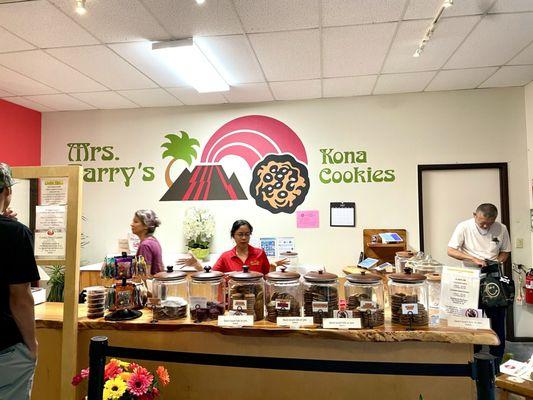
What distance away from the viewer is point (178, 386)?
1.69m

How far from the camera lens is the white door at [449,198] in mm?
4031

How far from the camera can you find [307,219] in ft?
13.9

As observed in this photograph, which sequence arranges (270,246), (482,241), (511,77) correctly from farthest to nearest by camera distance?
(270,246) < (511,77) < (482,241)

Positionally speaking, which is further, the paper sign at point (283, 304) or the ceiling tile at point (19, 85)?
the ceiling tile at point (19, 85)

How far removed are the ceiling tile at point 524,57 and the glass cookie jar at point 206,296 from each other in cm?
324

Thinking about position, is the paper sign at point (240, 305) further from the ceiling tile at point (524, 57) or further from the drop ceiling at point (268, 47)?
the ceiling tile at point (524, 57)

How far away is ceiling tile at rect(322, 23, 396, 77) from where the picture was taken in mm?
2652

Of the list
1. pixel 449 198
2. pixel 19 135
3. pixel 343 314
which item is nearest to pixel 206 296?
pixel 343 314

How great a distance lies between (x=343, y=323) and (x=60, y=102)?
14.5 feet

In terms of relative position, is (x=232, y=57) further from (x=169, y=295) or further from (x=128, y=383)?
(x=128, y=383)

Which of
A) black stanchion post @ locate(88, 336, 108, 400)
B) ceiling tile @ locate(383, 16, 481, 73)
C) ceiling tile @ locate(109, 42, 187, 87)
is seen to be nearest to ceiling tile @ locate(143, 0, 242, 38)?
ceiling tile @ locate(109, 42, 187, 87)

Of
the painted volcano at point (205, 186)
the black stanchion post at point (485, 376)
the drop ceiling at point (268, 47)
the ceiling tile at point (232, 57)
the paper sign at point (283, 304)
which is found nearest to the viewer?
the black stanchion post at point (485, 376)

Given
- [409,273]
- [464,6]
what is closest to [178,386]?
[409,273]

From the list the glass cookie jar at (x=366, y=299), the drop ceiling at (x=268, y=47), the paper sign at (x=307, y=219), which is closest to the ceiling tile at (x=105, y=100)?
the drop ceiling at (x=268, y=47)
